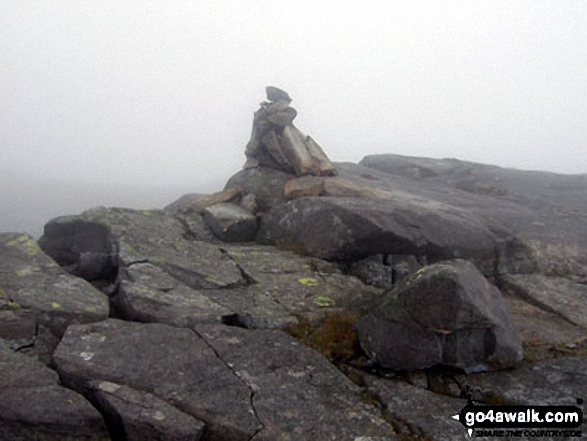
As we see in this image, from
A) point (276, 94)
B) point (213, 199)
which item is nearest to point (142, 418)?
point (213, 199)

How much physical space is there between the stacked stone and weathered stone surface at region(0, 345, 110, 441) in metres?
12.0

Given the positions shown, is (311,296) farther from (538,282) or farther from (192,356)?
(538,282)

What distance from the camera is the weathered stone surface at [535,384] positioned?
785 centimetres

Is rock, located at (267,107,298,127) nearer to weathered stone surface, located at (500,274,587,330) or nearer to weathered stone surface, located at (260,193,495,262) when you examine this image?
weathered stone surface, located at (260,193,495,262)

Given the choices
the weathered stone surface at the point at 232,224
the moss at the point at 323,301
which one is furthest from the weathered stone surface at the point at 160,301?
the weathered stone surface at the point at 232,224

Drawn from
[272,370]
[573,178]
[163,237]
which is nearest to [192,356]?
[272,370]

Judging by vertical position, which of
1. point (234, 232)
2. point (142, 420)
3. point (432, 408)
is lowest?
point (432, 408)

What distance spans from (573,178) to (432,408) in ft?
75.5

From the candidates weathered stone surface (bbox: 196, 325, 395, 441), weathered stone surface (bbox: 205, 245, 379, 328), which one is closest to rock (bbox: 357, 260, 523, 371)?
weathered stone surface (bbox: 196, 325, 395, 441)

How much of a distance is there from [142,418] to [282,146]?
42.9ft

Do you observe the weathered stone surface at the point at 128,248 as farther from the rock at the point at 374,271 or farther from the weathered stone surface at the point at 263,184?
the weathered stone surface at the point at 263,184

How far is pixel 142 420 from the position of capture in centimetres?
629

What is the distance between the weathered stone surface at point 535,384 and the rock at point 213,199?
10.9 meters

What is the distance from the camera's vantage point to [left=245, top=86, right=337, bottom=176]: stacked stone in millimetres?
17548
